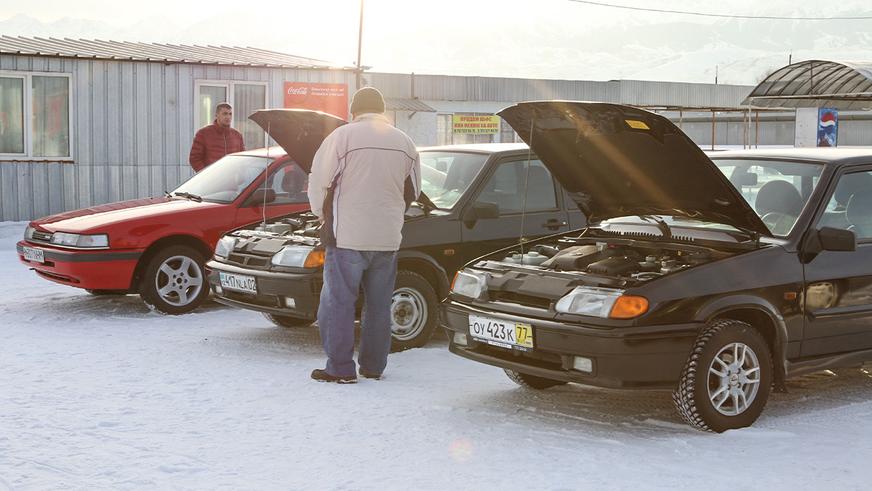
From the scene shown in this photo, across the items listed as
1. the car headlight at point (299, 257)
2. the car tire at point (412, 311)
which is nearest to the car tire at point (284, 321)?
the car headlight at point (299, 257)

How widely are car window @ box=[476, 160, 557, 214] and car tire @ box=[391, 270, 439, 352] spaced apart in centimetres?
88

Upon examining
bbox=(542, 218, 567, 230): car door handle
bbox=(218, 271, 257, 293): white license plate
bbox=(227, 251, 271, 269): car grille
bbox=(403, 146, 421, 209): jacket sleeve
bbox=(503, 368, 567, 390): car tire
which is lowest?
bbox=(503, 368, 567, 390): car tire

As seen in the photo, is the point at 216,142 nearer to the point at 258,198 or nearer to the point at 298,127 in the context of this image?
the point at 258,198

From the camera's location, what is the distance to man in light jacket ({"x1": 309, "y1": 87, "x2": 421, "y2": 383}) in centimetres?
698

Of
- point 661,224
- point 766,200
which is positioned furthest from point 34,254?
point 766,200

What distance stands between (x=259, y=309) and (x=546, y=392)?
8.15 ft

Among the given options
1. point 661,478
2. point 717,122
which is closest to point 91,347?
point 661,478

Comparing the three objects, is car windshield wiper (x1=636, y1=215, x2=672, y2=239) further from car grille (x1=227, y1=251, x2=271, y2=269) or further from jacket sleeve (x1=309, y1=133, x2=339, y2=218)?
car grille (x1=227, y1=251, x2=271, y2=269)

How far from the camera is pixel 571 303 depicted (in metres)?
5.79

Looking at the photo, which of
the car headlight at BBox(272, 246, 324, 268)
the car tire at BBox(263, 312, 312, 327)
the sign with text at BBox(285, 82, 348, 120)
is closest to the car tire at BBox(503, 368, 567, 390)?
the car headlight at BBox(272, 246, 324, 268)

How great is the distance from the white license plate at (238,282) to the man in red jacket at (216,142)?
13.7 ft

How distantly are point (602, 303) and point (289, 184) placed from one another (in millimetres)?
5472

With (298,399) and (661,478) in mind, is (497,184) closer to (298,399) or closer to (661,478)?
(298,399)

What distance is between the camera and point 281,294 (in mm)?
8039
